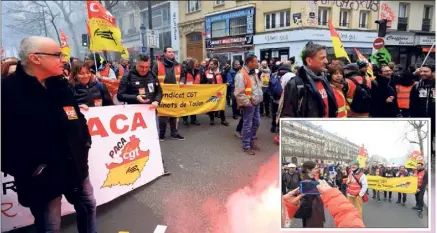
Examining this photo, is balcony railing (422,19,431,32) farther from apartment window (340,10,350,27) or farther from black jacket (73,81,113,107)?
black jacket (73,81,113,107)

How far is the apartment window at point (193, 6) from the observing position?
107ft

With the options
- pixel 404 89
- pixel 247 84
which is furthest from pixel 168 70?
pixel 404 89

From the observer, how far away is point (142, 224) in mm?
3572

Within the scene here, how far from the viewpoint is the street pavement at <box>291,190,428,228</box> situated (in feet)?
8.34

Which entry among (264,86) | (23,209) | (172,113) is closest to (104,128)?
(23,209)

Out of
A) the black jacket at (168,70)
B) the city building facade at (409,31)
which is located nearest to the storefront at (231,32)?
the city building facade at (409,31)

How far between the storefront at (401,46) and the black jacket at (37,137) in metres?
27.2

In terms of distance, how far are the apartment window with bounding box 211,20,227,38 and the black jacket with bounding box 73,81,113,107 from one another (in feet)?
84.3

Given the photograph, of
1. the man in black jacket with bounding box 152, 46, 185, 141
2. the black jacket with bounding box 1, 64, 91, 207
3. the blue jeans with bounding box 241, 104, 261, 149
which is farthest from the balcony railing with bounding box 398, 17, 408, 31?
the black jacket with bounding box 1, 64, 91, 207

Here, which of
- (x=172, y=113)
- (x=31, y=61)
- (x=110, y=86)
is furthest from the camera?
(x=110, y=86)

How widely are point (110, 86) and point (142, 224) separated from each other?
604 cm

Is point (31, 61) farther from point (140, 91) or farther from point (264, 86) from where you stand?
point (264, 86)

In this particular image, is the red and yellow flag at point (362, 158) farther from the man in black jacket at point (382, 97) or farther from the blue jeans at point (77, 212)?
the man in black jacket at point (382, 97)

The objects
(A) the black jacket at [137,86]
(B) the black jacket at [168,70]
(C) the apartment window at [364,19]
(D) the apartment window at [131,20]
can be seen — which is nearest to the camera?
(A) the black jacket at [137,86]
